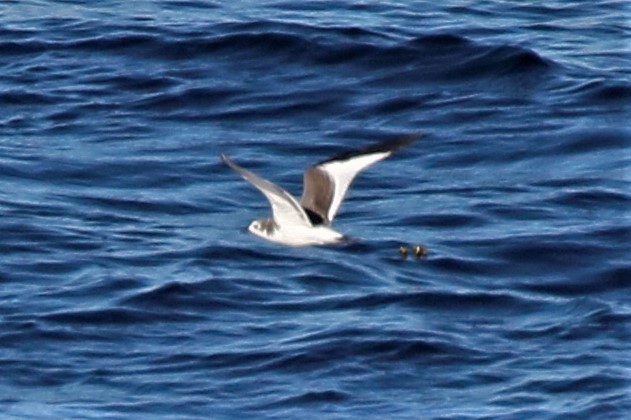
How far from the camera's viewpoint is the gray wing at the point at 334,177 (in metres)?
10.9

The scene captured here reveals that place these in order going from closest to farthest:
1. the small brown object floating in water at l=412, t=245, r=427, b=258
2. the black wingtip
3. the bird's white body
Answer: the bird's white body < the black wingtip < the small brown object floating in water at l=412, t=245, r=427, b=258

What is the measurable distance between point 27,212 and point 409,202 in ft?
9.54

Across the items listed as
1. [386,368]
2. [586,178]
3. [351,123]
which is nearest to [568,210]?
[586,178]

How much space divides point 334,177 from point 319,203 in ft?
0.63

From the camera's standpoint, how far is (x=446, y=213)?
15.4m

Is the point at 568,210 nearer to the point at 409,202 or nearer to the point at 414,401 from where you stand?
the point at 409,202

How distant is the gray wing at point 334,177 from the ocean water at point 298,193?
1345 mm

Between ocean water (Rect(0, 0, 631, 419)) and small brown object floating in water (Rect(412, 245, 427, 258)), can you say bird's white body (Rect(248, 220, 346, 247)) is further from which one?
small brown object floating in water (Rect(412, 245, 427, 258))

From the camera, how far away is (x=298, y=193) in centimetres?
1513

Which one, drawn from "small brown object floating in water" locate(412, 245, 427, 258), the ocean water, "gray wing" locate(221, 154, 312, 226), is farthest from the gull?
"small brown object floating in water" locate(412, 245, 427, 258)

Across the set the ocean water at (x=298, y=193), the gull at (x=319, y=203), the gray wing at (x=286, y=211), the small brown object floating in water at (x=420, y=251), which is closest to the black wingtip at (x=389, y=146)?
the gull at (x=319, y=203)

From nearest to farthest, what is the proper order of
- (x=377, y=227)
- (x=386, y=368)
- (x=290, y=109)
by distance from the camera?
(x=386, y=368) → (x=377, y=227) → (x=290, y=109)

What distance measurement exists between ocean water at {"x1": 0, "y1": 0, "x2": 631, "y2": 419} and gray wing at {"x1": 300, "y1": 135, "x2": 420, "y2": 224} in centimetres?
135

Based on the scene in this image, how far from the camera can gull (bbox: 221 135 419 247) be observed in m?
10.4
